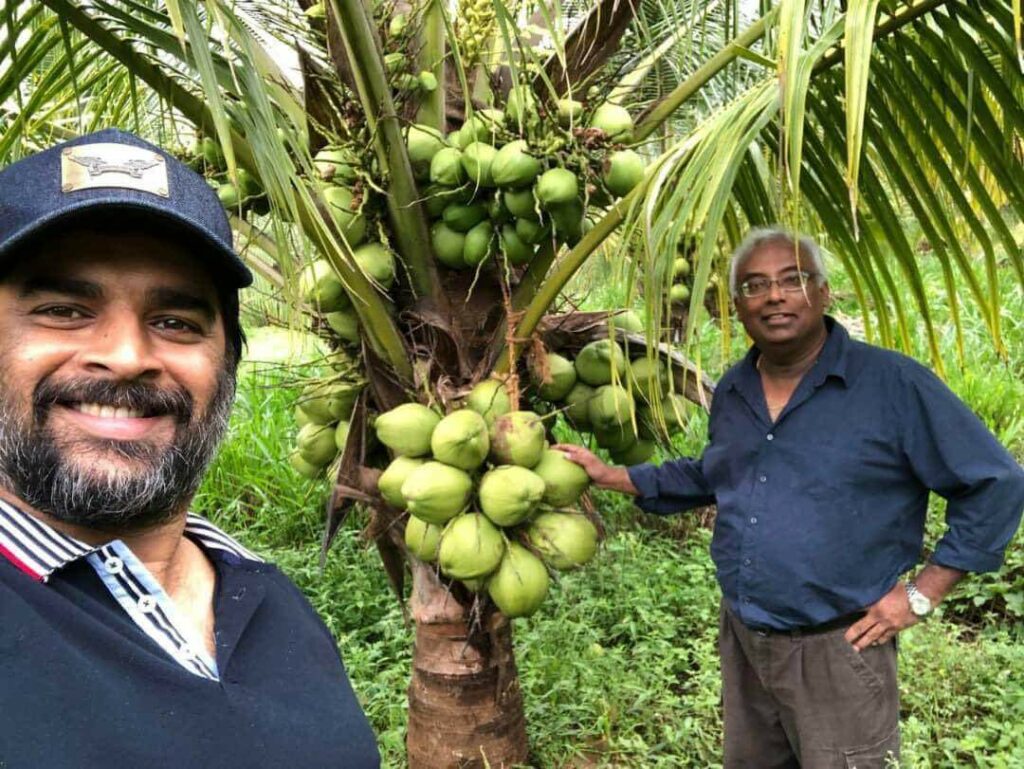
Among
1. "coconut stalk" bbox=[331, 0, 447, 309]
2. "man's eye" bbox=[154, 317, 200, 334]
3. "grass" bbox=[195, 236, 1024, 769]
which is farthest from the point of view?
"grass" bbox=[195, 236, 1024, 769]

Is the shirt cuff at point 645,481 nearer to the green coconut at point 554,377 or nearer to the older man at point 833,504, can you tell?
the older man at point 833,504

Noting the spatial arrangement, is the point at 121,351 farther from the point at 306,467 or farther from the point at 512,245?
the point at 306,467

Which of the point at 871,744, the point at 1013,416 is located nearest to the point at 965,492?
the point at 871,744

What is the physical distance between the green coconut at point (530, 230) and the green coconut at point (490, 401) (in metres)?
0.30

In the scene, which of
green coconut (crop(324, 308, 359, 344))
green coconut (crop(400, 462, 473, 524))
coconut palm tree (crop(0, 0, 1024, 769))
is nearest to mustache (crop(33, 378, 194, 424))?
coconut palm tree (crop(0, 0, 1024, 769))

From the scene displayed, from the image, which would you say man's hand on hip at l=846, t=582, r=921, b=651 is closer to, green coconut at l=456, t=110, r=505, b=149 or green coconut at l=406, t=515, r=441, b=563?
green coconut at l=406, t=515, r=441, b=563

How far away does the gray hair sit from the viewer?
215 cm

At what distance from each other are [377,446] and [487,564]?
1.62 feet

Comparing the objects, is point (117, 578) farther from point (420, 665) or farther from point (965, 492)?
point (965, 492)

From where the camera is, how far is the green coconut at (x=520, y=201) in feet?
5.79

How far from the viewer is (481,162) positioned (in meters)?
1.75

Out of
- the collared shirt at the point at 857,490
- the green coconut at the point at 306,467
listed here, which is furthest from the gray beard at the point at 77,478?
the collared shirt at the point at 857,490

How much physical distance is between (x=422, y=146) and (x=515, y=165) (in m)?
0.27

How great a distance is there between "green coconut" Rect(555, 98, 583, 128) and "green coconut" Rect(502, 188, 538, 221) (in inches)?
5.5
